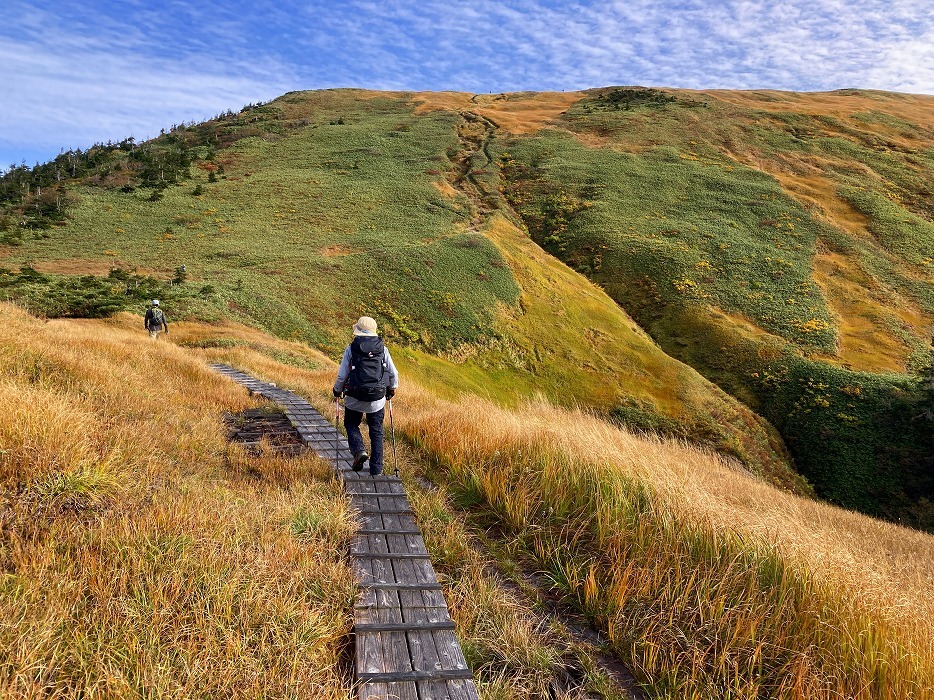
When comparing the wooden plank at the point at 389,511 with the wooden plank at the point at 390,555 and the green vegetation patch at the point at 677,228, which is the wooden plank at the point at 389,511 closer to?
the wooden plank at the point at 390,555

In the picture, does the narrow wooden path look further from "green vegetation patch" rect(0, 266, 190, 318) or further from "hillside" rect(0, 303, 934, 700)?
"green vegetation patch" rect(0, 266, 190, 318)

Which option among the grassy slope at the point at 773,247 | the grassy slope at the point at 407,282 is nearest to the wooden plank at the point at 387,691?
the grassy slope at the point at 407,282

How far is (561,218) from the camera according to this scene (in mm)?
60375

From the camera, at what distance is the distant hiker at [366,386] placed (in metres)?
7.02

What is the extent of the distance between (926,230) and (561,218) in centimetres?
4206

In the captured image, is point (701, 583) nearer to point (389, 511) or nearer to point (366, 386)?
point (389, 511)

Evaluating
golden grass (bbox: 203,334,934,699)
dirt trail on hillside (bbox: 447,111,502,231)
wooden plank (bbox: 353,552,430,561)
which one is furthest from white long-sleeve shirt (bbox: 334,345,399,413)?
dirt trail on hillside (bbox: 447,111,502,231)

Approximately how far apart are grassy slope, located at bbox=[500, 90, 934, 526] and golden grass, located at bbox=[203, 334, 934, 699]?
99.6 ft

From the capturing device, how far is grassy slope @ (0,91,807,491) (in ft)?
105

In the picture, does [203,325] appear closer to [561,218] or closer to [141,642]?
[141,642]

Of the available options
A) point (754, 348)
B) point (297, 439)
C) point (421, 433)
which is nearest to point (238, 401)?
point (297, 439)

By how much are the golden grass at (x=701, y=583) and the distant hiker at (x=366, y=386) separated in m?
1.35

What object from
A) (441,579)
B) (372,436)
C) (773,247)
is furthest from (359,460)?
(773,247)

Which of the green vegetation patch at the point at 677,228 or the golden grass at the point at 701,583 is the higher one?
the green vegetation patch at the point at 677,228
